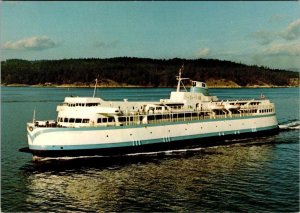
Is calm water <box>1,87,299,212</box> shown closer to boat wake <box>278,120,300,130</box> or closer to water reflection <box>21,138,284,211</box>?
water reflection <box>21,138,284,211</box>

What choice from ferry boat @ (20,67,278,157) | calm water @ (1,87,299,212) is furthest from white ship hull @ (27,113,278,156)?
calm water @ (1,87,299,212)

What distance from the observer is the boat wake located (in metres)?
59.3

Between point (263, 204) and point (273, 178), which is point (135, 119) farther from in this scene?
point (263, 204)

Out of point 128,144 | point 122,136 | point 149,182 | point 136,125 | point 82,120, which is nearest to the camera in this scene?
point 149,182

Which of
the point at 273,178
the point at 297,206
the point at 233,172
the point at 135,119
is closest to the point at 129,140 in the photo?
the point at 135,119

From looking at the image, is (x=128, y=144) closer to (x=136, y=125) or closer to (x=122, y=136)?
(x=122, y=136)

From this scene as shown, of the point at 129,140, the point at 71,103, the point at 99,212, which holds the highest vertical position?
the point at 71,103

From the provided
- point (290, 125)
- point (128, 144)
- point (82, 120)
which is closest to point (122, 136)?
point (128, 144)

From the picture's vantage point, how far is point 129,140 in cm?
3888

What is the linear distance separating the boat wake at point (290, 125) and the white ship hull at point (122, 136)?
14775mm

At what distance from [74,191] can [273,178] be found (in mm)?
15523

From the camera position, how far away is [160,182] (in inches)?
1197

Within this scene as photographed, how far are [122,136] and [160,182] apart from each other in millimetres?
9143

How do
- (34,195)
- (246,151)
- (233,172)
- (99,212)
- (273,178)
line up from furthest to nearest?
(246,151), (233,172), (273,178), (34,195), (99,212)
